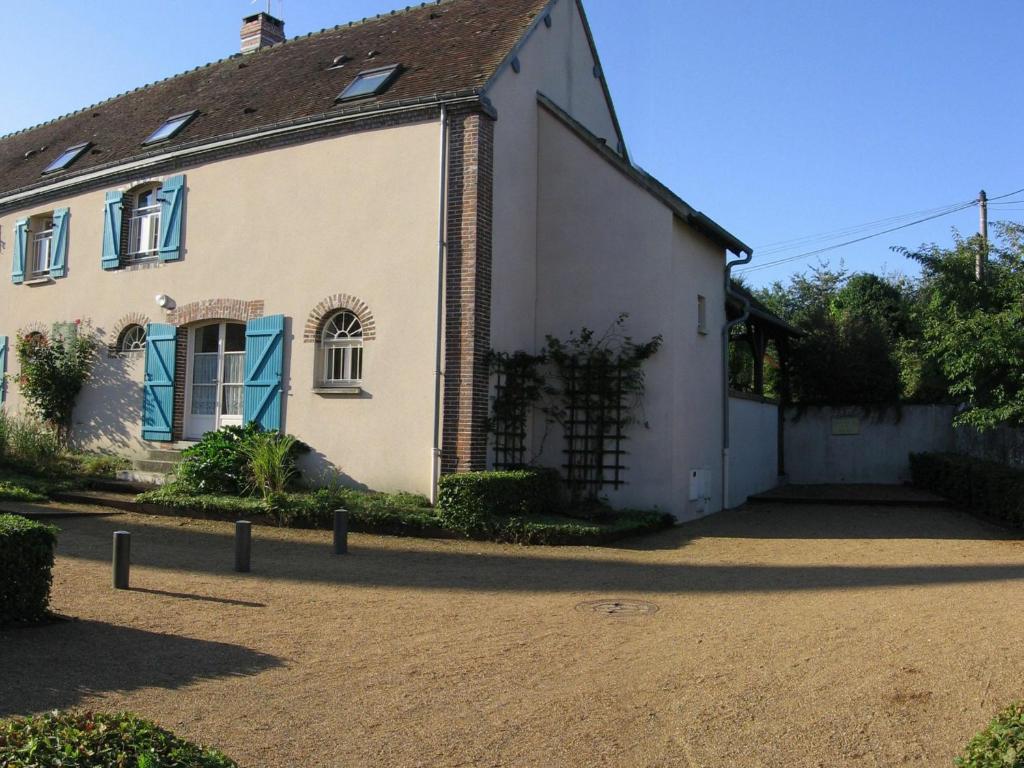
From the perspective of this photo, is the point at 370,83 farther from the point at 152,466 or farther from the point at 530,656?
the point at 530,656

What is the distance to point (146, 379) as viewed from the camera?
14.8 metres

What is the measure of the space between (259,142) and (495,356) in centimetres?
521

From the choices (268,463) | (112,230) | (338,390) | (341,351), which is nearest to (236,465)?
(268,463)

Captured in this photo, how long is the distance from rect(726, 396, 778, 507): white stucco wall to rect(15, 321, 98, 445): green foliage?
11.5 meters

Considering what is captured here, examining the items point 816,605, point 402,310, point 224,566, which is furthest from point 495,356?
point 816,605

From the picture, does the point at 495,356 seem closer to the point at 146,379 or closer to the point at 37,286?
the point at 146,379

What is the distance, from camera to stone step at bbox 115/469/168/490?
13502 millimetres

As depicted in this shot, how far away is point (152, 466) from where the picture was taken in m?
14.0

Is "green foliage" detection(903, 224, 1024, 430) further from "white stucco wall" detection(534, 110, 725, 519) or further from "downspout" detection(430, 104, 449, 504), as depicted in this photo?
"downspout" detection(430, 104, 449, 504)

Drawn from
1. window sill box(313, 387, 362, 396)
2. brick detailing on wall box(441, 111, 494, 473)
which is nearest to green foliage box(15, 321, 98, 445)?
window sill box(313, 387, 362, 396)

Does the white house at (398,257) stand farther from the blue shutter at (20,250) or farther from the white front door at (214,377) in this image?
the blue shutter at (20,250)

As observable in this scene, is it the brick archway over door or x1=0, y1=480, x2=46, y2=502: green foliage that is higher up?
the brick archway over door

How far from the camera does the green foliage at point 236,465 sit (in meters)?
12.0

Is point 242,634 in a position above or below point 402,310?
below
